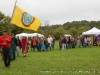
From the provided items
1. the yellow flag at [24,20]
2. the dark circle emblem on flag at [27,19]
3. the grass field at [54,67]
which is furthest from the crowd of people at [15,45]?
the dark circle emblem on flag at [27,19]

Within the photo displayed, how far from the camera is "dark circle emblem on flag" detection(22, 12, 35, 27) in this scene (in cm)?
1398

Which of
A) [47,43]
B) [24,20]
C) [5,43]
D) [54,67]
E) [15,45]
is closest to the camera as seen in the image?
[54,67]

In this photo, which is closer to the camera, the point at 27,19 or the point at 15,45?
the point at 27,19

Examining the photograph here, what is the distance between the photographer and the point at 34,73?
32.9ft

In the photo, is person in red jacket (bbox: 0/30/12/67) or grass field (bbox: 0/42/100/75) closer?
grass field (bbox: 0/42/100/75)

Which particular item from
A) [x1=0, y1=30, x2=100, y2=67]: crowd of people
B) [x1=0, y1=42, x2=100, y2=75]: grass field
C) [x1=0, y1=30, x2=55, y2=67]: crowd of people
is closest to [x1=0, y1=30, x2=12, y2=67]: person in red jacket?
[x1=0, y1=30, x2=55, y2=67]: crowd of people

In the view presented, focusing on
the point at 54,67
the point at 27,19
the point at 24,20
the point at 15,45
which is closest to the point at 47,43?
the point at 15,45

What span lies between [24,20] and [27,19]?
20cm

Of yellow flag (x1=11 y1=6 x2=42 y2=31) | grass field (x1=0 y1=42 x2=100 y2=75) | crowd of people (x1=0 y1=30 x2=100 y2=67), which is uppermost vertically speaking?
yellow flag (x1=11 y1=6 x2=42 y2=31)

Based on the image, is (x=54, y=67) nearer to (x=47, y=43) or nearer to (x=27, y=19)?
(x=27, y=19)

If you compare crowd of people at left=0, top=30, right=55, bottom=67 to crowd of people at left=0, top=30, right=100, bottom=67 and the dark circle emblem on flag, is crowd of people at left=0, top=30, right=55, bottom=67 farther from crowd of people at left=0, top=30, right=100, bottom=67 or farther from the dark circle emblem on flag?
the dark circle emblem on flag

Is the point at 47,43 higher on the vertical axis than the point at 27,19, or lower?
lower

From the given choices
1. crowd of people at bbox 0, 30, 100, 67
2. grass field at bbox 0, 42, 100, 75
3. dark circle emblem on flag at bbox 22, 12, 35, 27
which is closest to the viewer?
grass field at bbox 0, 42, 100, 75

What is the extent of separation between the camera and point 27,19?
14.1m
